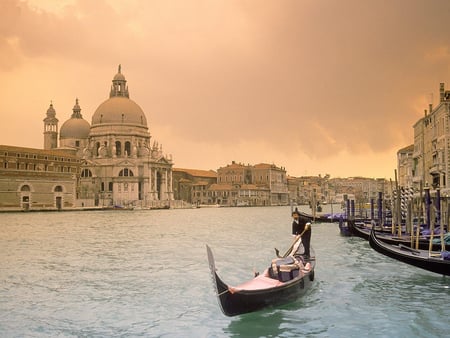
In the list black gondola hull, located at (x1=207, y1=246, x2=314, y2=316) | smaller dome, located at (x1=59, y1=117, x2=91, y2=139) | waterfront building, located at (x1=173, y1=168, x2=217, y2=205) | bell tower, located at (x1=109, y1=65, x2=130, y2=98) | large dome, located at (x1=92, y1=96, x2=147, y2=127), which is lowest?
black gondola hull, located at (x1=207, y1=246, x2=314, y2=316)

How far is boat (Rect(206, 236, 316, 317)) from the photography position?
7.05 m

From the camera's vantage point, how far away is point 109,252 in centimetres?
1666

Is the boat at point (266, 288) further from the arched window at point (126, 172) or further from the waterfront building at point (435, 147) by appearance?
the arched window at point (126, 172)

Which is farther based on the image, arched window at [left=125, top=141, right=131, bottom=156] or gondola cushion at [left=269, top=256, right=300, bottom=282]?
arched window at [left=125, top=141, right=131, bottom=156]

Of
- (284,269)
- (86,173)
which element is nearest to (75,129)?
(86,173)

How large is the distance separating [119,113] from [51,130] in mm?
11576

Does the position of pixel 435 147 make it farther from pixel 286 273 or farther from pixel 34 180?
pixel 34 180

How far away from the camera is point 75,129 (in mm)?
74312

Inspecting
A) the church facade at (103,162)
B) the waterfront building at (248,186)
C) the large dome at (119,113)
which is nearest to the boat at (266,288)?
the church facade at (103,162)

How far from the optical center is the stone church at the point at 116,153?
65.0m

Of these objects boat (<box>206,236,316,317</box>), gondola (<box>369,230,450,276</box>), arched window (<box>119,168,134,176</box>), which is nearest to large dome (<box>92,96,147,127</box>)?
arched window (<box>119,168,134,176</box>)

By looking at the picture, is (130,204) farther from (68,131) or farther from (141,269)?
(141,269)

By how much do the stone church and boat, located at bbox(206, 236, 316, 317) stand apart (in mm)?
52837

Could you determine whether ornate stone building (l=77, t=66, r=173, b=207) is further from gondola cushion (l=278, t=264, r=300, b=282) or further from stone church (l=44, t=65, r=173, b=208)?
gondola cushion (l=278, t=264, r=300, b=282)
